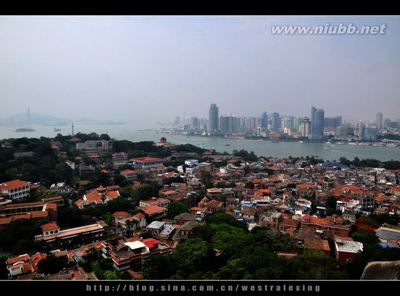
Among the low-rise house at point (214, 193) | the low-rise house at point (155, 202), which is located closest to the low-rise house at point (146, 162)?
the low-rise house at point (214, 193)

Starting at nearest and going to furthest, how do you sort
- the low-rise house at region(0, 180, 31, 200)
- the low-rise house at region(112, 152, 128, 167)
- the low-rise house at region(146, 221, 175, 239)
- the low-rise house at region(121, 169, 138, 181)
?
the low-rise house at region(146, 221, 175, 239) < the low-rise house at region(0, 180, 31, 200) < the low-rise house at region(121, 169, 138, 181) < the low-rise house at region(112, 152, 128, 167)

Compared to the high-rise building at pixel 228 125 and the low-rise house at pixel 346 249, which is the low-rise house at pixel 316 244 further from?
the high-rise building at pixel 228 125

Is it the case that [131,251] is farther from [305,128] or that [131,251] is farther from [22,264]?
[305,128]

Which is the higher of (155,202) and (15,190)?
(15,190)

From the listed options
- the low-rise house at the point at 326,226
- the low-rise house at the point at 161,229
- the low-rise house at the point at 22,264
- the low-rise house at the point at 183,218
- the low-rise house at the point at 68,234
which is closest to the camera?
the low-rise house at the point at 22,264

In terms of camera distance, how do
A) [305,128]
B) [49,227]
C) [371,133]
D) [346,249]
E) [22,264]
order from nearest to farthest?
[22,264] → [346,249] → [49,227] → [371,133] → [305,128]

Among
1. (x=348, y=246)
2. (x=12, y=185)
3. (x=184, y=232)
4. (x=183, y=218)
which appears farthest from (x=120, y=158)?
(x=348, y=246)

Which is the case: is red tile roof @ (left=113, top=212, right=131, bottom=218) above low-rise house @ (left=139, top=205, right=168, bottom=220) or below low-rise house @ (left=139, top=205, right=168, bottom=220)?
above

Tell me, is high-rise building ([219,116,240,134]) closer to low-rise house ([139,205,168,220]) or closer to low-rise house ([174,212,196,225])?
low-rise house ([139,205,168,220])

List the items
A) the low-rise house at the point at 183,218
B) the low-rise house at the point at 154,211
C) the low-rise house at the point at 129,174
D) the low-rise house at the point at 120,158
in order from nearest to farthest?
the low-rise house at the point at 183,218
the low-rise house at the point at 154,211
the low-rise house at the point at 129,174
the low-rise house at the point at 120,158

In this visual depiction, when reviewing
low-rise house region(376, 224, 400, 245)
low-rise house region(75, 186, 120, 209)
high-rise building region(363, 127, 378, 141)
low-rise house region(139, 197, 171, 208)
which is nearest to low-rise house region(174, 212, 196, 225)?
low-rise house region(139, 197, 171, 208)
